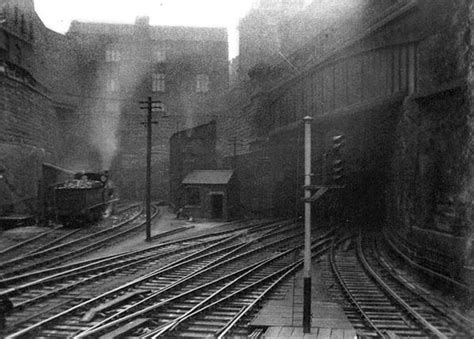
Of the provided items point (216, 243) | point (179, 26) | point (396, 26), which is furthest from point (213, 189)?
point (179, 26)

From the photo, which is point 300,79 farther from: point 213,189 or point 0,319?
point 0,319

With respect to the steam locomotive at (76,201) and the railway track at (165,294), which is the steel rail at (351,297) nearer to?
the railway track at (165,294)

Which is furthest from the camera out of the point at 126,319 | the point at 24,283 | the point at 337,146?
the point at 24,283

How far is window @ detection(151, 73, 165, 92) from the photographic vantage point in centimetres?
4781

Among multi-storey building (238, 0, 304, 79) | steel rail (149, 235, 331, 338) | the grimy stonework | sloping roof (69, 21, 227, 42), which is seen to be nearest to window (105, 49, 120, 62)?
the grimy stonework

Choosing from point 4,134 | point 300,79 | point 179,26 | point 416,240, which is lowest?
point 416,240

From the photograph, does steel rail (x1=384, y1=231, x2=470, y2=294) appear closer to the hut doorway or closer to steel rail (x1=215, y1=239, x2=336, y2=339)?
steel rail (x1=215, y1=239, x2=336, y2=339)

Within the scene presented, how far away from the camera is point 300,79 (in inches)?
808

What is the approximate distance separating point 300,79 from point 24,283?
14032 mm

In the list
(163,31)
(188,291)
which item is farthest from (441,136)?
(163,31)

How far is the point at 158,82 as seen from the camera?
4794 centimetres

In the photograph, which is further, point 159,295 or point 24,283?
point 24,283

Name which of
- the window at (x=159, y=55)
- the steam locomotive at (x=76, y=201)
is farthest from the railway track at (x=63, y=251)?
the window at (x=159, y=55)

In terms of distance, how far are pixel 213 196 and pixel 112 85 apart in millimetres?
25301
